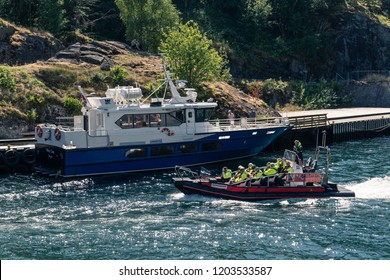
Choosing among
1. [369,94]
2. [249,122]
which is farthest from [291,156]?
[369,94]

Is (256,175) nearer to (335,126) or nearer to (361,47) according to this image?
(335,126)

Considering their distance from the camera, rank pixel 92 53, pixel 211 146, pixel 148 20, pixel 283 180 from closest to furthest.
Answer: pixel 283 180, pixel 211 146, pixel 92 53, pixel 148 20

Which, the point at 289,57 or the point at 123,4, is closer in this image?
Answer: the point at 123,4

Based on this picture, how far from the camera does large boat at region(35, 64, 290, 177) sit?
51.3m

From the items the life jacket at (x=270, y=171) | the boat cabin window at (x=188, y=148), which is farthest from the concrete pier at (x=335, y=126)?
the life jacket at (x=270, y=171)

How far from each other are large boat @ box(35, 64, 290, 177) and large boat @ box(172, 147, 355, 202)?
9.26m

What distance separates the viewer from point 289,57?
9006cm

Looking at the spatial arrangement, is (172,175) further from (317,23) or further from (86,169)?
(317,23)

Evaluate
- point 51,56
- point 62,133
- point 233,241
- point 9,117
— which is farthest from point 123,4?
point 233,241

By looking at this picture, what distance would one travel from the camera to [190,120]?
178 feet

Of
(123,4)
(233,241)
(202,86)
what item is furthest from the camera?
(123,4)

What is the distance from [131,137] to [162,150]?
2679 mm

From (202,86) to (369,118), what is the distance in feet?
60.0

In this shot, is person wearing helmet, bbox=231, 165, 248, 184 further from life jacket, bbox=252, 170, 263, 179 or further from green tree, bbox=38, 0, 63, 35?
green tree, bbox=38, 0, 63, 35
